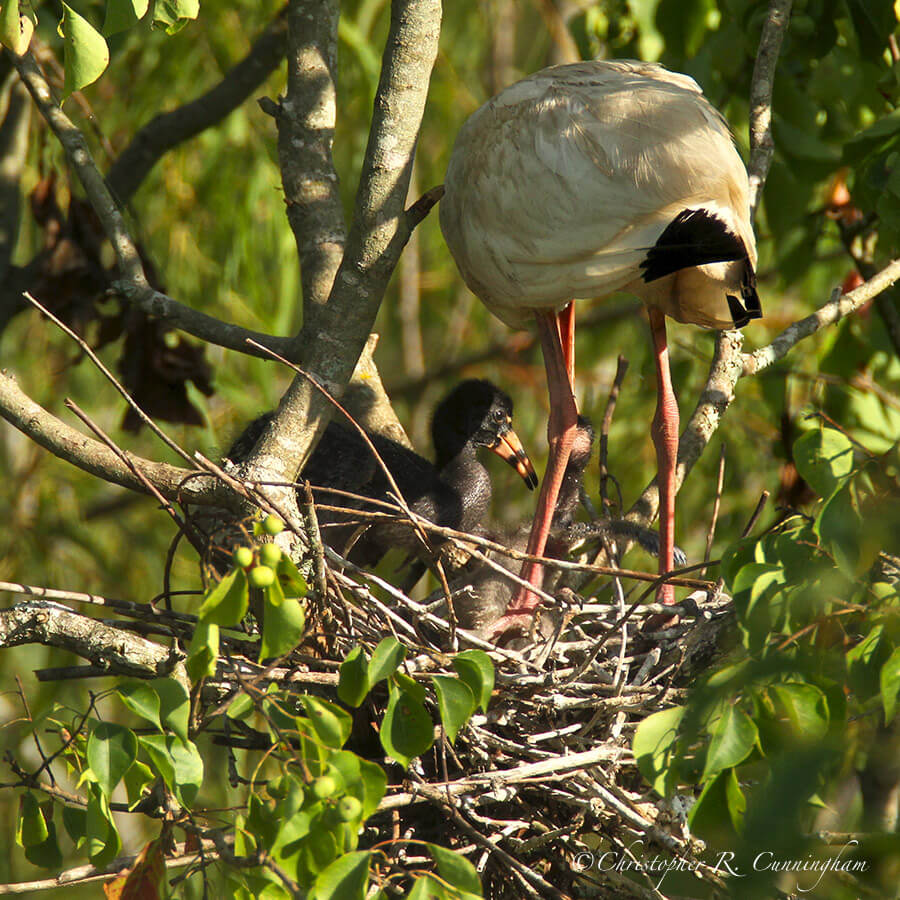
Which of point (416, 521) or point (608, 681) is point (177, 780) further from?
point (608, 681)

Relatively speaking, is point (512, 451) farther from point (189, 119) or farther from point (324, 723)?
point (324, 723)

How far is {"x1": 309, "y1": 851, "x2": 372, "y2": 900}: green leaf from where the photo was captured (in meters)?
1.48

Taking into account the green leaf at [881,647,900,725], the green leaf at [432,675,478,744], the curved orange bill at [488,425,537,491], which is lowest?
the curved orange bill at [488,425,537,491]

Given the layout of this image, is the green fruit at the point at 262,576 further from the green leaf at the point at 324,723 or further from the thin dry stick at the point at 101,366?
the thin dry stick at the point at 101,366

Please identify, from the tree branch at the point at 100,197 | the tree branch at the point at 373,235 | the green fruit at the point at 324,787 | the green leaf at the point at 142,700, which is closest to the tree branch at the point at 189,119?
the tree branch at the point at 100,197

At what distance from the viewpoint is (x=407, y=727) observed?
1.72m

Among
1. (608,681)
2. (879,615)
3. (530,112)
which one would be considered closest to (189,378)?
(530,112)

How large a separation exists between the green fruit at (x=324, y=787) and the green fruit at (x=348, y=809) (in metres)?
0.02

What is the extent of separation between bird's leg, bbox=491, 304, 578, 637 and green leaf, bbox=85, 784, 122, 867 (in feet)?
4.15

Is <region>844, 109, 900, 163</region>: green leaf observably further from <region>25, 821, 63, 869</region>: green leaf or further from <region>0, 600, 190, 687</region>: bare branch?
<region>25, 821, 63, 869</region>: green leaf

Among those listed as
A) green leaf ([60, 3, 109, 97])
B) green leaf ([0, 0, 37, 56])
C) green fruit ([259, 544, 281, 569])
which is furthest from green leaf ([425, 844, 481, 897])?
green leaf ([0, 0, 37, 56])

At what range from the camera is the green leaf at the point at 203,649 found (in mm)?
1559

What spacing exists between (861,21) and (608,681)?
85.9 inches

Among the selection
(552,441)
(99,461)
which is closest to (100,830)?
(99,461)
